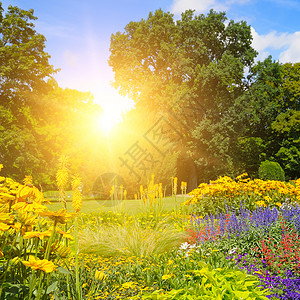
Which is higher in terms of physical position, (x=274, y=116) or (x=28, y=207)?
(x=274, y=116)

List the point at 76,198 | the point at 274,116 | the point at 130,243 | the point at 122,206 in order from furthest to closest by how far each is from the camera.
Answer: the point at 274,116 < the point at 122,206 < the point at 130,243 < the point at 76,198

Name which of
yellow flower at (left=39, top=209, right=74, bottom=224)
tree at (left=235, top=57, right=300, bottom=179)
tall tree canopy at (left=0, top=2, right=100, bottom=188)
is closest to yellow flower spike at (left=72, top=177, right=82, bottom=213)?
yellow flower at (left=39, top=209, right=74, bottom=224)

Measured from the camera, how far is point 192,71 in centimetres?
2055

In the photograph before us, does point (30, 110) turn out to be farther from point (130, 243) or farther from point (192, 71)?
point (130, 243)

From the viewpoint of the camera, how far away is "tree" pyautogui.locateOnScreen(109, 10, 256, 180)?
2012cm

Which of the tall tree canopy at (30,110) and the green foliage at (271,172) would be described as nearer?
the tall tree canopy at (30,110)

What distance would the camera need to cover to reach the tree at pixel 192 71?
20125mm

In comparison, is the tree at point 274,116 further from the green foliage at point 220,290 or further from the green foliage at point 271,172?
the green foliage at point 220,290

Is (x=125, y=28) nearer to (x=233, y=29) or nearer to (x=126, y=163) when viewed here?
(x=233, y=29)

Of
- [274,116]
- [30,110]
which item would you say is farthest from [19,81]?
[274,116]

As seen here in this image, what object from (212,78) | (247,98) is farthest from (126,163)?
(247,98)

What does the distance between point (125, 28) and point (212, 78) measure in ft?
25.9

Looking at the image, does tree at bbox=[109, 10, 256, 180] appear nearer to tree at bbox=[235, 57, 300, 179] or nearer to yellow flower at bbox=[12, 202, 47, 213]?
tree at bbox=[235, 57, 300, 179]

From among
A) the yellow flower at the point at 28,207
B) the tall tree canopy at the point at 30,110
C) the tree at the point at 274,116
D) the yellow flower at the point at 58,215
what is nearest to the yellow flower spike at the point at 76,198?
the yellow flower at the point at 28,207
